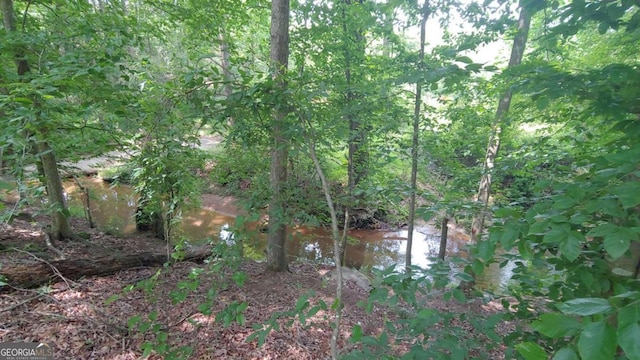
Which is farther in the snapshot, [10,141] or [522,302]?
[10,141]

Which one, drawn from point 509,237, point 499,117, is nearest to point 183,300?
point 509,237

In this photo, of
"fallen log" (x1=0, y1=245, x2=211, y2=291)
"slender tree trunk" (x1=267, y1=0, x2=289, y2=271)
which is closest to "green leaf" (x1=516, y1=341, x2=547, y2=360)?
"slender tree trunk" (x1=267, y1=0, x2=289, y2=271)

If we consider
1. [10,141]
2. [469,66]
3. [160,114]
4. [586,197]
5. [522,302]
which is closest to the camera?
[586,197]

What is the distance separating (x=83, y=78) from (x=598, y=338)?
3457 millimetres

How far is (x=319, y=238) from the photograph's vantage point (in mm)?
9023

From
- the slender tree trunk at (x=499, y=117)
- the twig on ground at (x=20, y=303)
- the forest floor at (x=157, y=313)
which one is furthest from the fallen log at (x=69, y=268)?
the slender tree trunk at (x=499, y=117)

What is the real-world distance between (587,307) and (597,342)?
0.28 feet

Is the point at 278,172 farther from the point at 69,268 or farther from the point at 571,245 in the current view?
the point at 571,245

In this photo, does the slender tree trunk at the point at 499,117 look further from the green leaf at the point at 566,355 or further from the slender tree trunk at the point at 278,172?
the green leaf at the point at 566,355

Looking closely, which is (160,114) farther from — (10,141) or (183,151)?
(10,141)

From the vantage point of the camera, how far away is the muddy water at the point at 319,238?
770 cm

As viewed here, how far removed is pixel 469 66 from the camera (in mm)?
1417

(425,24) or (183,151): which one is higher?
(425,24)

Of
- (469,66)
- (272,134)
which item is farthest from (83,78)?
(469,66)
